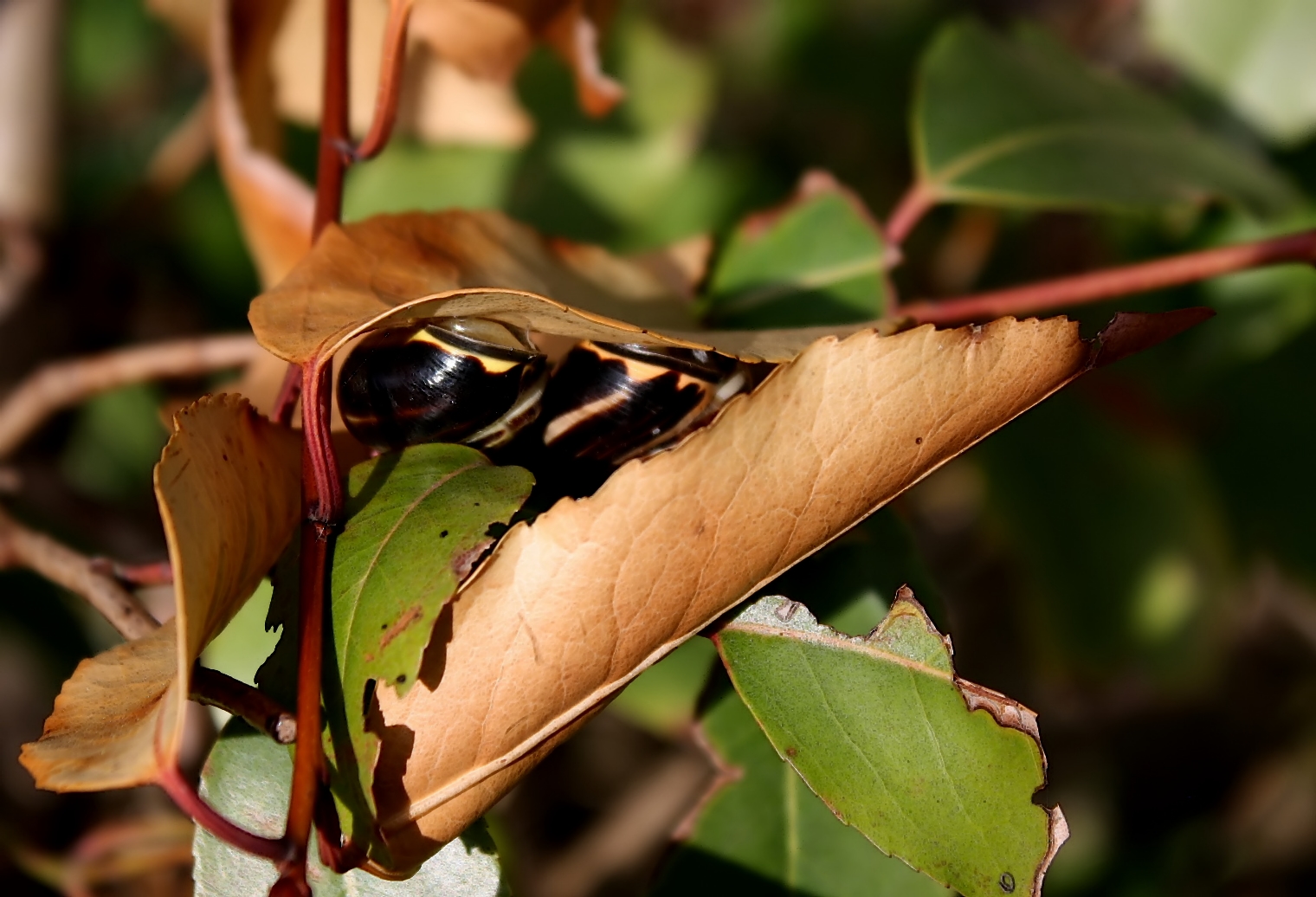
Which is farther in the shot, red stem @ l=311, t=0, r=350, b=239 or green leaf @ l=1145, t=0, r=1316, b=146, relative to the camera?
green leaf @ l=1145, t=0, r=1316, b=146

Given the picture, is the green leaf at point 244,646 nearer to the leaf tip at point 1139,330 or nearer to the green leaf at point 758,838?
the green leaf at point 758,838

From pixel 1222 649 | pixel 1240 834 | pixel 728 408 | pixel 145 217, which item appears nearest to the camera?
pixel 728 408

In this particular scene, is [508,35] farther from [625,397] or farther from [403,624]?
[403,624]

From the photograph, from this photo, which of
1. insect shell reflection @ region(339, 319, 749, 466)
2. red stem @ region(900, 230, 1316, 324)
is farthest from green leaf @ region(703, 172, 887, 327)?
insect shell reflection @ region(339, 319, 749, 466)

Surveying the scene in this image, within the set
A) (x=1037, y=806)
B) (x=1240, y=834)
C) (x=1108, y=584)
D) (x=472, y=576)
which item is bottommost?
(x=1240, y=834)

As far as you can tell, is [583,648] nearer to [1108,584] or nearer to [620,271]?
[620,271]

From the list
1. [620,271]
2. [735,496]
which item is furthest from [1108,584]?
[735,496]

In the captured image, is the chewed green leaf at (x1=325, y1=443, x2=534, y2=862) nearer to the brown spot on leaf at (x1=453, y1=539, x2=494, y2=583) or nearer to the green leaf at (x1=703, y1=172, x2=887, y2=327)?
the brown spot on leaf at (x1=453, y1=539, x2=494, y2=583)
